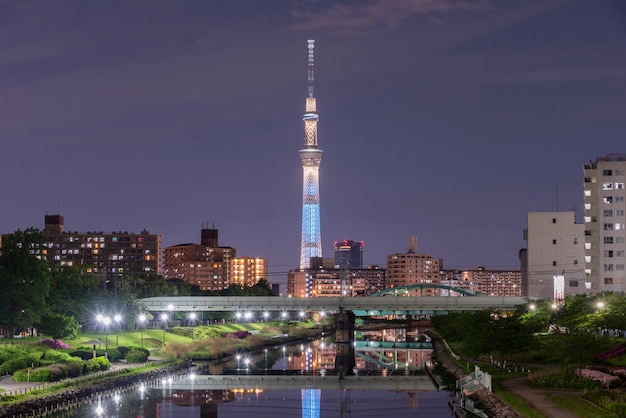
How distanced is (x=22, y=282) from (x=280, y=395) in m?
41.0

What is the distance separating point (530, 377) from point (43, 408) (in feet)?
127

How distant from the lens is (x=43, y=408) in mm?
70562

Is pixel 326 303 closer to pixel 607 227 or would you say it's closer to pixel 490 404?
pixel 607 227

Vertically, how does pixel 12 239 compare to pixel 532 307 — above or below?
above

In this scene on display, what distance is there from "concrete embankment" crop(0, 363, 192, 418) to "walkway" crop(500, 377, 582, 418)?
34198 millimetres

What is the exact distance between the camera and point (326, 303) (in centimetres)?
15888

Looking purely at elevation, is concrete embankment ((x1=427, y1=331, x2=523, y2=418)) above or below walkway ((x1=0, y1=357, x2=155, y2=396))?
below

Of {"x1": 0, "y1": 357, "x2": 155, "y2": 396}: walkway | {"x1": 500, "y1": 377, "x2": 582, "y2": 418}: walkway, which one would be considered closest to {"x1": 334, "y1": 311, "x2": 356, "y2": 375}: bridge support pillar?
{"x1": 500, "y1": 377, "x2": 582, "y2": 418}: walkway

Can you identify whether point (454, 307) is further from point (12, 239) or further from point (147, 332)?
point (12, 239)

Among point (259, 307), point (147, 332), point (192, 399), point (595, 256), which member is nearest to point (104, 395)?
point (192, 399)

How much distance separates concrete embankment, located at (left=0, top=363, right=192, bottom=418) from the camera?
67250 mm

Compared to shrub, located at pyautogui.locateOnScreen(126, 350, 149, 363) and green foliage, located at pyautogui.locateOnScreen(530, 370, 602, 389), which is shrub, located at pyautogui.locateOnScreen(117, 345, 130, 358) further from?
green foliage, located at pyautogui.locateOnScreen(530, 370, 602, 389)

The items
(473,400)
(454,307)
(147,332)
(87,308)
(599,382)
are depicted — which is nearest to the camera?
(599,382)

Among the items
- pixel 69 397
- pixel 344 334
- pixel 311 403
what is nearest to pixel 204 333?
pixel 344 334
